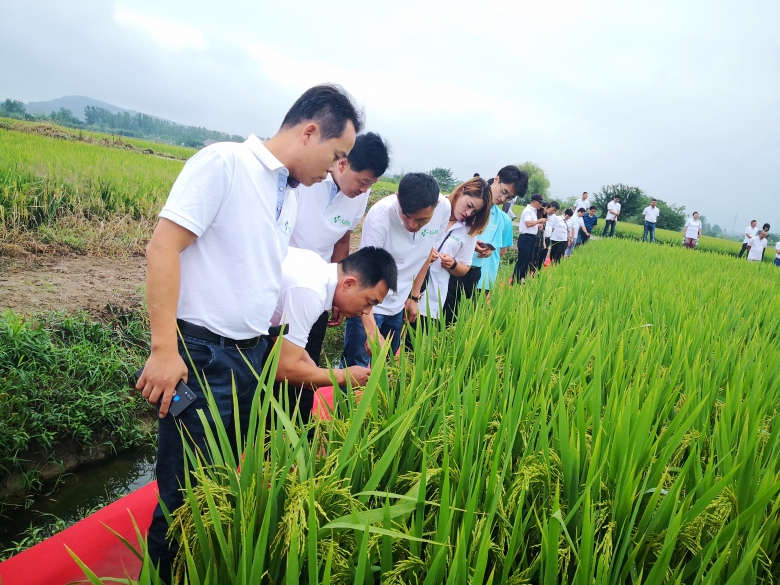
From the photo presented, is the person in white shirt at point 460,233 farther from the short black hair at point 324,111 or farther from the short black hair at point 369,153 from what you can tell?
the short black hair at point 324,111

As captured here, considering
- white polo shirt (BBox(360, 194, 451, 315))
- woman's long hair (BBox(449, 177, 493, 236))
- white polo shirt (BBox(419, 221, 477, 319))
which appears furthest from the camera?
white polo shirt (BBox(419, 221, 477, 319))

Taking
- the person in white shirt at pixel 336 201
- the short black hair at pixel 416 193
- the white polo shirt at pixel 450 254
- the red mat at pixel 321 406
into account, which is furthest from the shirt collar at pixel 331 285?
the white polo shirt at pixel 450 254

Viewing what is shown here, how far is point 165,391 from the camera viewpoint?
1.28m

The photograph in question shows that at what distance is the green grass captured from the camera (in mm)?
2330

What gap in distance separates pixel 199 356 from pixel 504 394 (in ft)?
2.84

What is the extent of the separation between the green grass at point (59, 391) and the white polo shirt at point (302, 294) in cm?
145

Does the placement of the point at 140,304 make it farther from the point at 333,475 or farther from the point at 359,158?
the point at 333,475

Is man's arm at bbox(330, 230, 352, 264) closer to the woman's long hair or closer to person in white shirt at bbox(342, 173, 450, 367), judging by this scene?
person in white shirt at bbox(342, 173, 450, 367)

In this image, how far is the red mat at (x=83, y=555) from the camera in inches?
54.2

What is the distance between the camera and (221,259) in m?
1.38

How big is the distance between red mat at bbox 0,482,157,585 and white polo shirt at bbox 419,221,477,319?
190cm

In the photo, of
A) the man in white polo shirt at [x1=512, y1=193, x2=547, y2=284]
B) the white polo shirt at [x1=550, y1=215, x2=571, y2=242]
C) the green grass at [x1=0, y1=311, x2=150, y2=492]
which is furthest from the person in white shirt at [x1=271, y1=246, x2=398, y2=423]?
the white polo shirt at [x1=550, y1=215, x2=571, y2=242]

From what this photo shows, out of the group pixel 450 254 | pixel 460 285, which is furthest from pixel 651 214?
pixel 450 254

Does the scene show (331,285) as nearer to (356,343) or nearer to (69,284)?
(356,343)
